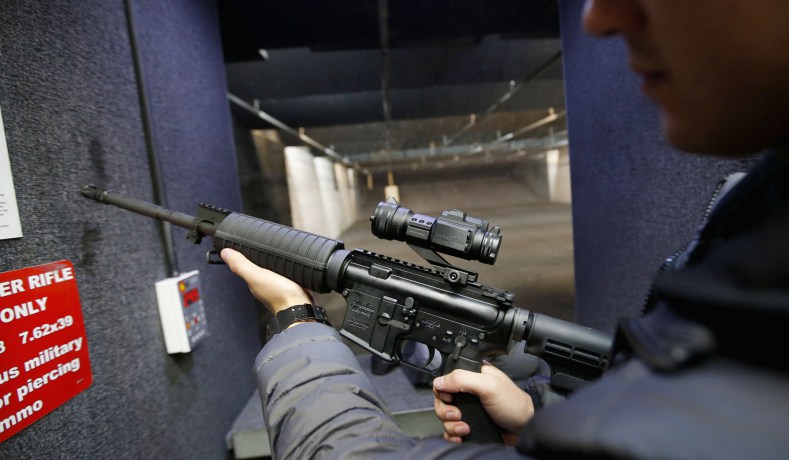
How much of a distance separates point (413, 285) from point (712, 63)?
74 centimetres

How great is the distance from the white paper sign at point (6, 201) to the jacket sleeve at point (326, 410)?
0.50 metres

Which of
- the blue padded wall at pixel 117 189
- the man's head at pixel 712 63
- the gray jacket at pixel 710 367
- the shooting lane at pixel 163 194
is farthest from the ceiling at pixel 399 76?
the gray jacket at pixel 710 367

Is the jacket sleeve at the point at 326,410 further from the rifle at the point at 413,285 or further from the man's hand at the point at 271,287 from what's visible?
the rifle at the point at 413,285

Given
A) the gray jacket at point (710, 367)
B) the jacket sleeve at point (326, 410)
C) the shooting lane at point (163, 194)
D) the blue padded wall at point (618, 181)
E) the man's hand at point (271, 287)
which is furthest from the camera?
the blue padded wall at point (618, 181)

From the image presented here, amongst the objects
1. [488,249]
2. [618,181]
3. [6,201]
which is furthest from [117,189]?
[618,181]

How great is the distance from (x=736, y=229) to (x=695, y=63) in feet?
0.43

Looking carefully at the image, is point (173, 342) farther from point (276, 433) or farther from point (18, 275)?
point (276, 433)

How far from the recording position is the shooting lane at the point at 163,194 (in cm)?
72

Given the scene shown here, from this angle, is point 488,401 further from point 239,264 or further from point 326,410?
point 239,264

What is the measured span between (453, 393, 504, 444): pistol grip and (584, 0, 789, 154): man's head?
650 mm

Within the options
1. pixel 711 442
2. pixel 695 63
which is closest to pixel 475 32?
pixel 695 63

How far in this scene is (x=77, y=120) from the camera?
0.82 metres

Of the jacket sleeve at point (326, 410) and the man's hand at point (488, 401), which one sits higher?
the jacket sleeve at point (326, 410)

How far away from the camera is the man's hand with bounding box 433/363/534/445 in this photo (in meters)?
0.76
